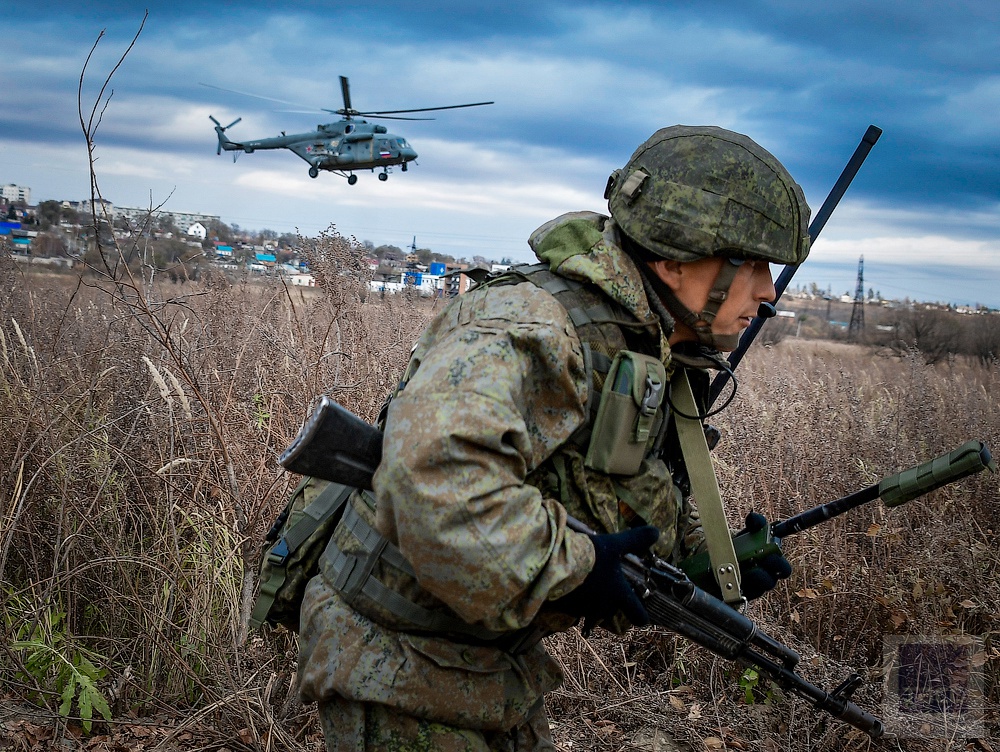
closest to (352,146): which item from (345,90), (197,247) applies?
(345,90)

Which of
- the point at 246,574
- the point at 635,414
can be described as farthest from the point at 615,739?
the point at 635,414

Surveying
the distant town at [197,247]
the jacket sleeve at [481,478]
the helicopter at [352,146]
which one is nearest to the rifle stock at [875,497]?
the jacket sleeve at [481,478]

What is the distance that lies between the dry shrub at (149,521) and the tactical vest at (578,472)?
1153 millimetres

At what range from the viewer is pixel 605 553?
1.62m

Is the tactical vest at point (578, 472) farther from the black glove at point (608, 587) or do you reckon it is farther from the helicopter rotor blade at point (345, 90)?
the helicopter rotor blade at point (345, 90)

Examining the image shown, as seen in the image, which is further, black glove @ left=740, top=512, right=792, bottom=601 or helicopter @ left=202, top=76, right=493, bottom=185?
helicopter @ left=202, top=76, right=493, bottom=185

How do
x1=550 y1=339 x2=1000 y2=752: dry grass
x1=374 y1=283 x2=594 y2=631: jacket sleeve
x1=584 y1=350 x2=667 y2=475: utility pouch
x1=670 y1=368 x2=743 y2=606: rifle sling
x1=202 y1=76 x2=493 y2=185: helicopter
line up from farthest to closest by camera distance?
x1=202 y1=76 x2=493 y2=185: helicopter
x1=550 y1=339 x2=1000 y2=752: dry grass
x1=670 y1=368 x2=743 y2=606: rifle sling
x1=584 y1=350 x2=667 y2=475: utility pouch
x1=374 y1=283 x2=594 y2=631: jacket sleeve

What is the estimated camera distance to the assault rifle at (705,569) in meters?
1.55

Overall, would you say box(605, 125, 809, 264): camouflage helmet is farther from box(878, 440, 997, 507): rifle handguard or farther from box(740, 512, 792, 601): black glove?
box(740, 512, 792, 601): black glove

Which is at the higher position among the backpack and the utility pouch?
the utility pouch

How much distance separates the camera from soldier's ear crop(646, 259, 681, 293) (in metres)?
2.01

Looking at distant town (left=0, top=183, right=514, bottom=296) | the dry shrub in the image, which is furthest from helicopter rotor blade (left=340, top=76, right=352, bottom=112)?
the dry shrub

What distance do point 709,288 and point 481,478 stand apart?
0.92 m

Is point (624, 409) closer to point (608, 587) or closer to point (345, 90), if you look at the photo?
point (608, 587)
